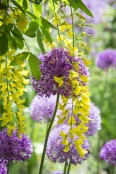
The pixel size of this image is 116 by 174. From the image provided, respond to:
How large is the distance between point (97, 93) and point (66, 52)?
10.2ft

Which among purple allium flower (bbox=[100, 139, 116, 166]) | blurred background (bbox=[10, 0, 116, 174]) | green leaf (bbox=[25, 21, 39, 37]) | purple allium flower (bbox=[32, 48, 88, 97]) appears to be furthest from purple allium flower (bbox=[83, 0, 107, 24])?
green leaf (bbox=[25, 21, 39, 37])

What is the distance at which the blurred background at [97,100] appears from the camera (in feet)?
10.7

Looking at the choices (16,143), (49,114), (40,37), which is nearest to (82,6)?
(40,37)

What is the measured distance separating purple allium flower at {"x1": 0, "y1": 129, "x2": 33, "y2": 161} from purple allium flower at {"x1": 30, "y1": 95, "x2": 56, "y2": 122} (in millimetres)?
353

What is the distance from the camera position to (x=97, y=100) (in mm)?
4301

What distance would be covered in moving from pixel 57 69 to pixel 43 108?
55cm

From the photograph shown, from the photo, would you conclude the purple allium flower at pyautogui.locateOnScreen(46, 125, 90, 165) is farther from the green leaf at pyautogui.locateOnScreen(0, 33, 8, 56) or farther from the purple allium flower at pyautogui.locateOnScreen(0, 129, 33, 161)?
the green leaf at pyautogui.locateOnScreen(0, 33, 8, 56)

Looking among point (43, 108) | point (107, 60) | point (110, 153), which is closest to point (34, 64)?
point (43, 108)

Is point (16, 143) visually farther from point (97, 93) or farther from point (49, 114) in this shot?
point (97, 93)

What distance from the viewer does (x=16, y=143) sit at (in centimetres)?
150

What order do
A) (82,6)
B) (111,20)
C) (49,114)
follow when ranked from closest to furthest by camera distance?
(82,6)
(49,114)
(111,20)

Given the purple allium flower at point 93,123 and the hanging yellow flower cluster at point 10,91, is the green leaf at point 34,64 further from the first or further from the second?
the purple allium flower at point 93,123

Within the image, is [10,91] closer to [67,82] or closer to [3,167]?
[67,82]

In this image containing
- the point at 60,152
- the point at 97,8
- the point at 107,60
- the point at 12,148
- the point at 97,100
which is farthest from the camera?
the point at 97,8
